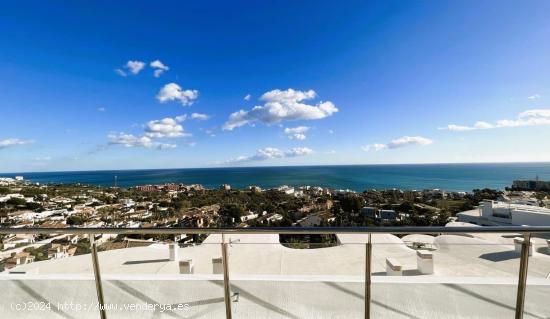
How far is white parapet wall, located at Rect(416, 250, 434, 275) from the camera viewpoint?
2.62 m

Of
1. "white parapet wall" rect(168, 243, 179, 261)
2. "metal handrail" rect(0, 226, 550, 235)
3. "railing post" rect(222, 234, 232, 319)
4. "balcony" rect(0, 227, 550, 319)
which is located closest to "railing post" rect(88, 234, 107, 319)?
"balcony" rect(0, 227, 550, 319)

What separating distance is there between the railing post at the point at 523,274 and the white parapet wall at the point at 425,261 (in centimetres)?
115

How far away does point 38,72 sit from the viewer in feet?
38.2

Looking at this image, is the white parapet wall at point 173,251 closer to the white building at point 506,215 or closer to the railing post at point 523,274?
the railing post at point 523,274

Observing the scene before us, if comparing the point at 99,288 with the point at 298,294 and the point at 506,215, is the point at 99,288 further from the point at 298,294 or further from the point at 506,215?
the point at 506,215

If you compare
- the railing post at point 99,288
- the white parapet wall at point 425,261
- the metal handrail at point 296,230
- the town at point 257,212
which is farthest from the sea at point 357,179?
the railing post at point 99,288

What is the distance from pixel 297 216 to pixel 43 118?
63.3ft

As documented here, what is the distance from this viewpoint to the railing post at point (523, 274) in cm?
124

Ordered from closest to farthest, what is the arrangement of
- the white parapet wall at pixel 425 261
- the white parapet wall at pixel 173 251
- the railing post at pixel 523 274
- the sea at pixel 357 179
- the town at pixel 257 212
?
the railing post at pixel 523 274, the white parapet wall at pixel 425 261, the white parapet wall at pixel 173 251, the town at pixel 257 212, the sea at pixel 357 179

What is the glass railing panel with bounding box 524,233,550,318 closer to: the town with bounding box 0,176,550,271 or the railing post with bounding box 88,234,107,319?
the railing post with bounding box 88,234,107,319

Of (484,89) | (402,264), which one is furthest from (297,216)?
(484,89)

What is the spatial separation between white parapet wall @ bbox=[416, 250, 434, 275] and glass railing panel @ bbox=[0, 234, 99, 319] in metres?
2.94

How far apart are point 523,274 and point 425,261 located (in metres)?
1.71

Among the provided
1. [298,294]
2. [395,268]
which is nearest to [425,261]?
[395,268]
